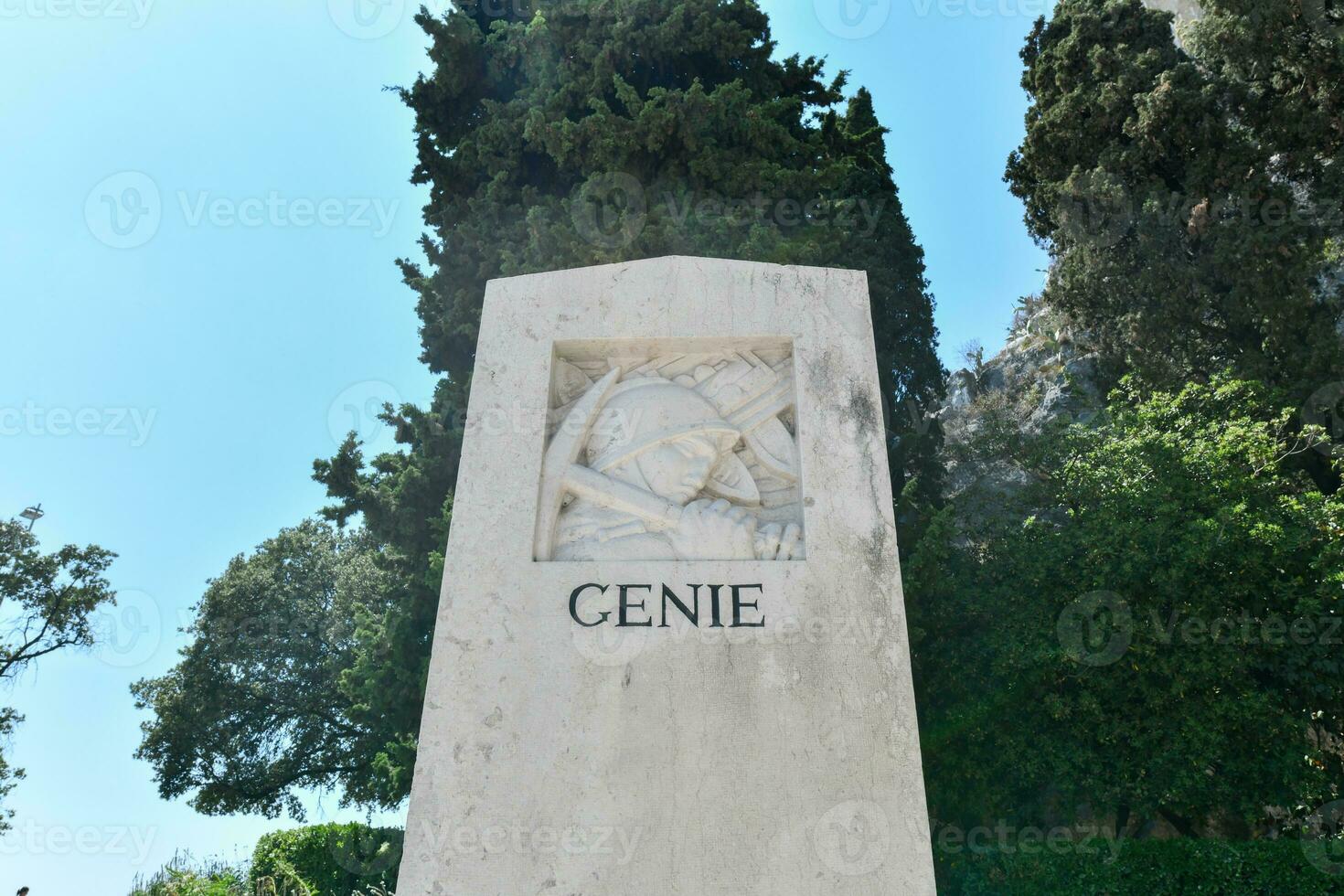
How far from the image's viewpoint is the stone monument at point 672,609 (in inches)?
119

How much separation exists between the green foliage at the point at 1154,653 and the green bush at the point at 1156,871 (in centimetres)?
50

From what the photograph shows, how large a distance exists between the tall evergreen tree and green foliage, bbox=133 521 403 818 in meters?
3.81

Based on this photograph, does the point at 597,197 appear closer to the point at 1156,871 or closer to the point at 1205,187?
the point at 1205,187

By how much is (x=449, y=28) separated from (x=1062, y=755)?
39.9ft

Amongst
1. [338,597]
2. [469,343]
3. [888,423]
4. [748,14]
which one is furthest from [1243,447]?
[338,597]

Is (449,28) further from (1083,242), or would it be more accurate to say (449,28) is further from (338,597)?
(338,597)

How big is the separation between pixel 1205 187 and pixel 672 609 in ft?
41.3

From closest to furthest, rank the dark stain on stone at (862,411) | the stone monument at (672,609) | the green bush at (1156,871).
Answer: the stone monument at (672,609) → the dark stain on stone at (862,411) → the green bush at (1156,871)

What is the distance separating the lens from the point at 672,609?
3.40 m

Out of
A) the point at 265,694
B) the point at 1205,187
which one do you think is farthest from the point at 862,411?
the point at 265,694

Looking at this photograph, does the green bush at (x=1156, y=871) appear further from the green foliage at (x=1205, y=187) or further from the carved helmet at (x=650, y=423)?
the carved helmet at (x=650, y=423)

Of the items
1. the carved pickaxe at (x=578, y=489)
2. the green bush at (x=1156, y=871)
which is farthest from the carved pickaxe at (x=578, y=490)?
the green bush at (x=1156, y=871)

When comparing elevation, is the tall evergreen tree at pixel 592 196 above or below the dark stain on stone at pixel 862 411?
above

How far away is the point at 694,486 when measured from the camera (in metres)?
3.77
